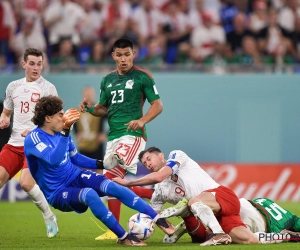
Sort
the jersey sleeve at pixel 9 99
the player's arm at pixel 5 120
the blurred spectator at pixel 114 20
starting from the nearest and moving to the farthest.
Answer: the player's arm at pixel 5 120
the jersey sleeve at pixel 9 99
the blurred spectator at pixel 114 20

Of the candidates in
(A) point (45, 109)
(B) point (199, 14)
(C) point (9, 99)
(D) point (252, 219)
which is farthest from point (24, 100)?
(B) point (199, 14)

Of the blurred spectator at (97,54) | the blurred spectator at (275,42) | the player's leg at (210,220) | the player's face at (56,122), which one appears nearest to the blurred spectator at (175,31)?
the blurred spectator at (97,54)

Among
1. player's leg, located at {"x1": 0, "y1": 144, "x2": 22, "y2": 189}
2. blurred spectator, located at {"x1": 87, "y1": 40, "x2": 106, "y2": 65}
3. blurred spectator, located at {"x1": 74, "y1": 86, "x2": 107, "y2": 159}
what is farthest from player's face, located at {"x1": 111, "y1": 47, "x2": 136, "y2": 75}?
blurred spectator, located at {"x1": 74, "y1": 86, "x2": 107, "y2": 159}

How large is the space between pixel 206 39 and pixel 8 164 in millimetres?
8512

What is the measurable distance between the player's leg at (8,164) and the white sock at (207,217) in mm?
3365

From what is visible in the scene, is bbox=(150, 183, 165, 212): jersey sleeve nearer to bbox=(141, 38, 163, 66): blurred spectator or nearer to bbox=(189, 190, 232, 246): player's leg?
bbox=(189, 190, 232, 246): player's leg

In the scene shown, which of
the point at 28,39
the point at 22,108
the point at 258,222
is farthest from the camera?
the point at 28,39

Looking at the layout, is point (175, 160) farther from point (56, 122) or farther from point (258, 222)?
point (56, 122)

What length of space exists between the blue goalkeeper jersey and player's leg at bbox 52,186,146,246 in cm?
12

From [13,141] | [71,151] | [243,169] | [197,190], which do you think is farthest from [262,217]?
[243,169]

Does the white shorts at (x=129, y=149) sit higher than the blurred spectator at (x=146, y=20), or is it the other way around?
the blurred spectator at (x=146, y=20)

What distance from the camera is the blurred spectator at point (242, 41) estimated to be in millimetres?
17950

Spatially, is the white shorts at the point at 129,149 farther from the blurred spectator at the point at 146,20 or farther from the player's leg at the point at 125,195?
the blurred spectator at the point at 146,20

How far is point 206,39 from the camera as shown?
18.2 meters
